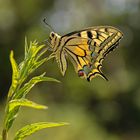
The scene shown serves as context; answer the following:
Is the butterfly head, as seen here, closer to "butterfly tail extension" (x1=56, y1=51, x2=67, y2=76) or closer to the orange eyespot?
"butterfly tail extension" (x1=56, y1=51, x2=67, y2=76)

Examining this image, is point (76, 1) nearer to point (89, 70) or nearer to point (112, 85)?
point (112, 85)

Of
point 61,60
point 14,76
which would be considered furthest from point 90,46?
point 14,76

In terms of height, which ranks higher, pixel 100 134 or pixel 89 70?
pixel 89 70

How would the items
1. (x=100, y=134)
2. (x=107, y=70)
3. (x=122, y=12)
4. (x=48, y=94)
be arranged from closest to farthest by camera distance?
(x=100, y=134) → (x=48, y=94) → (x=107, y=70) → (x=122, y=12)

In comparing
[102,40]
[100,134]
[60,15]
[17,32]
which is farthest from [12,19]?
[102,40]

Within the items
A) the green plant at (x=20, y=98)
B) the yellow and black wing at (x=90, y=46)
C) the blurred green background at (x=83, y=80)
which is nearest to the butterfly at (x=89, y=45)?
the yellow and black wing at (x=90, y=46)

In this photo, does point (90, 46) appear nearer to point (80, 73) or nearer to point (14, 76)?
point (80, 73)

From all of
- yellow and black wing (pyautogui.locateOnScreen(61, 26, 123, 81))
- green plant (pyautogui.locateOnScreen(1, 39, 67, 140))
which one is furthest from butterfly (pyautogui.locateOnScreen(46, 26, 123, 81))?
green plant (pyautogui.locateOnScreen(1, 39, 67, 140))
